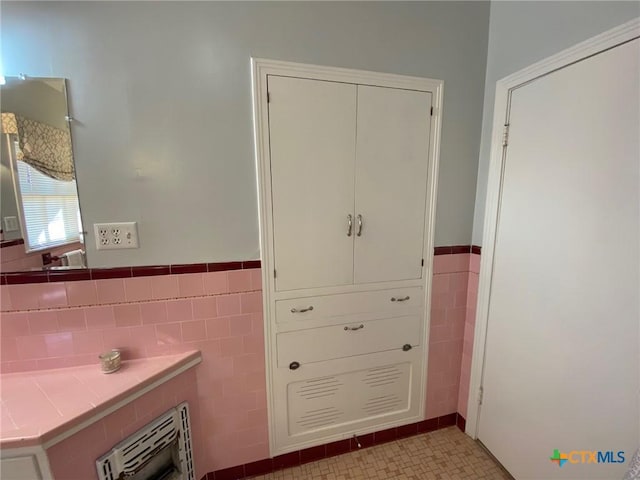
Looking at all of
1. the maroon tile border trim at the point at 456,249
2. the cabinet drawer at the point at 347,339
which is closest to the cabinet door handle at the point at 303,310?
the cabinet drawer at the point at 347,339

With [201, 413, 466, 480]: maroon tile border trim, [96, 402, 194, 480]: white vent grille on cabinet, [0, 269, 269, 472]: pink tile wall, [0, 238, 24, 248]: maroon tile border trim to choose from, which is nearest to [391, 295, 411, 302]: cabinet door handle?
[0, 269, 269, 472]: pink tile wall

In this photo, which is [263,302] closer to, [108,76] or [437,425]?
[108,76]

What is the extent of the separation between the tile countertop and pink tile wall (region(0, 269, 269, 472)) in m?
0.05

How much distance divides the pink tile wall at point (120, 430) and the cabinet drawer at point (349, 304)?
532mm

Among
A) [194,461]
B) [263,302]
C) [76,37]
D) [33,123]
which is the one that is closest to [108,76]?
[76,37]

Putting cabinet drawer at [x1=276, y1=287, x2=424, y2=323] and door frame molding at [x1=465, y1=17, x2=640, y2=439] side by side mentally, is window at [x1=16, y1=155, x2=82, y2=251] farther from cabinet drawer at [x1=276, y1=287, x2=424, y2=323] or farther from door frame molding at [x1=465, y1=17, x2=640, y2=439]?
door frame molding at [x1=465, y1=17, x2=640, y2=439]

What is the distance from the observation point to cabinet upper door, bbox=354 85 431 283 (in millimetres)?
1308

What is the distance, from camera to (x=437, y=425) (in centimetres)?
172

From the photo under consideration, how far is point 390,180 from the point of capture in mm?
1370

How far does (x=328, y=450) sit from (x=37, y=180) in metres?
1.92

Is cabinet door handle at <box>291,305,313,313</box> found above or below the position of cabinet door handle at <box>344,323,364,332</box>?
above

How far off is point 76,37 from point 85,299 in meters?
1.04

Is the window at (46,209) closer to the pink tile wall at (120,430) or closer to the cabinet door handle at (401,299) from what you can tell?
the pink tile wall at (120,430)

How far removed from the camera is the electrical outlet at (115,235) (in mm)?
1117
